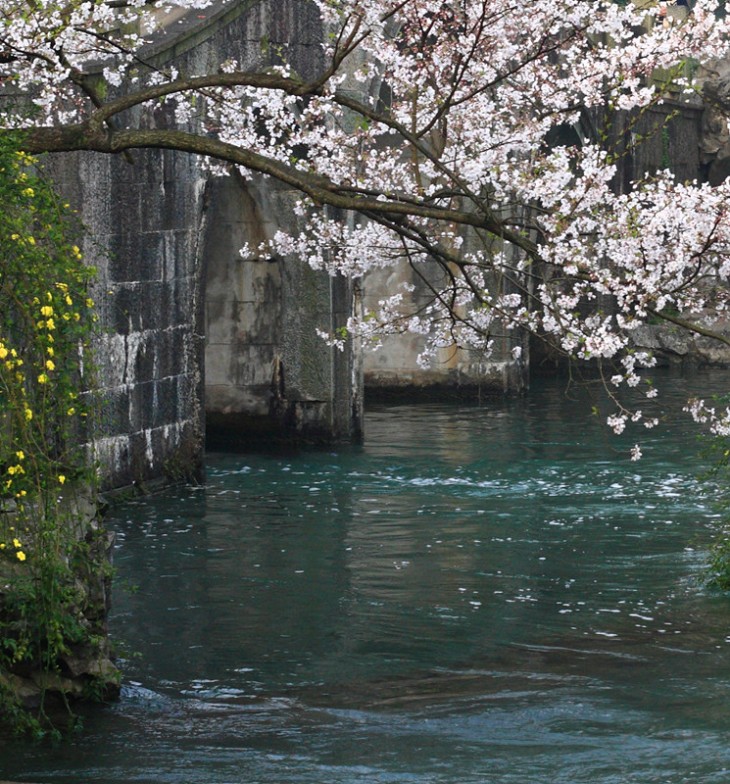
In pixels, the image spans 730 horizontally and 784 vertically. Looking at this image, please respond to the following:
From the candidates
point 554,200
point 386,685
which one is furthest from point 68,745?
point 554,200

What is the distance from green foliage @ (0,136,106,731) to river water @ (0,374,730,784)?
504 mm

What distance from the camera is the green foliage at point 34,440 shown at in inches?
294

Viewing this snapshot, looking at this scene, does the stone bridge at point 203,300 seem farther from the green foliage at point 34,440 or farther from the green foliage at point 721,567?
the green foliage at point 721,567

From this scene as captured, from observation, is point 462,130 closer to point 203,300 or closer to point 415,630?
point 203,300

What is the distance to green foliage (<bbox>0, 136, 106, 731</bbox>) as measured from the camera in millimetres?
7477

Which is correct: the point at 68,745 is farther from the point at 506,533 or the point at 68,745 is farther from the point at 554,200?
the point at 506,533

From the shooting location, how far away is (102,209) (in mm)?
14672

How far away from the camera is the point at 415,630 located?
1052 cm

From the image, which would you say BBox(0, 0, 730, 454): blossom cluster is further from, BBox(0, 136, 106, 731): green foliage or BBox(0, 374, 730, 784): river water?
→ BBox(0, 374, 730, 784): river water

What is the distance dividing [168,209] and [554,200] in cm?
519

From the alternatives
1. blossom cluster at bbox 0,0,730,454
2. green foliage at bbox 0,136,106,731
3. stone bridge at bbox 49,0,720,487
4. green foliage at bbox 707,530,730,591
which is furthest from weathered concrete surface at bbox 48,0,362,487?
green foliage at bbox 0,136,106,731

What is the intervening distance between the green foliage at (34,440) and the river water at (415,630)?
0.50 metres

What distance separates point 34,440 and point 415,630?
3.74 meters

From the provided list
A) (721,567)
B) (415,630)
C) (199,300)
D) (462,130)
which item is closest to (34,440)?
(415,630)
